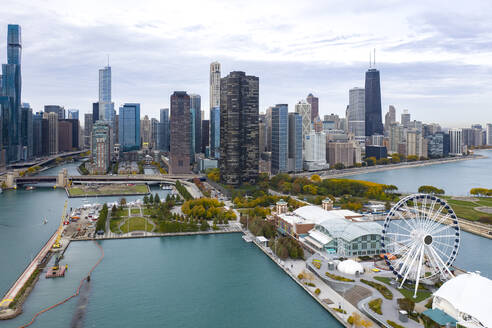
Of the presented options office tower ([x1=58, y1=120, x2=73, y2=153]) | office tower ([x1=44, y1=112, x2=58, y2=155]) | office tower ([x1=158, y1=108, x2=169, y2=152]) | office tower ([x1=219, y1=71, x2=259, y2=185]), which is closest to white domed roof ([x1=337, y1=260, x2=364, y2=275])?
office tower ([x1=219, y1=71, x2=259, y2=185])

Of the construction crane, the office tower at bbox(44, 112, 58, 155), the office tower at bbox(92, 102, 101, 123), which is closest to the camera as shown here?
the construction crane

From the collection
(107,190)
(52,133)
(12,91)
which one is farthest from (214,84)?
(107,190)

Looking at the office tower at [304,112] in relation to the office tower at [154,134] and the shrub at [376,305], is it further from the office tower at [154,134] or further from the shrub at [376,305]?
the shrub at [376,305]

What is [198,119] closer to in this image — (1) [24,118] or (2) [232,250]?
(1) [24,118]

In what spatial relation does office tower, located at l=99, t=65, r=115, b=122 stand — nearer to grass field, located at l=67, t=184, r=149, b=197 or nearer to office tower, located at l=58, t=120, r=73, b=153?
office tower, located at l=58, t=120, r=73, b=153

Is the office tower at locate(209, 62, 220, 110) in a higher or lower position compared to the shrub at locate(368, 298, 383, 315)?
higher

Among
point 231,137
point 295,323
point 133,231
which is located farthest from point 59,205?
point 295,323
